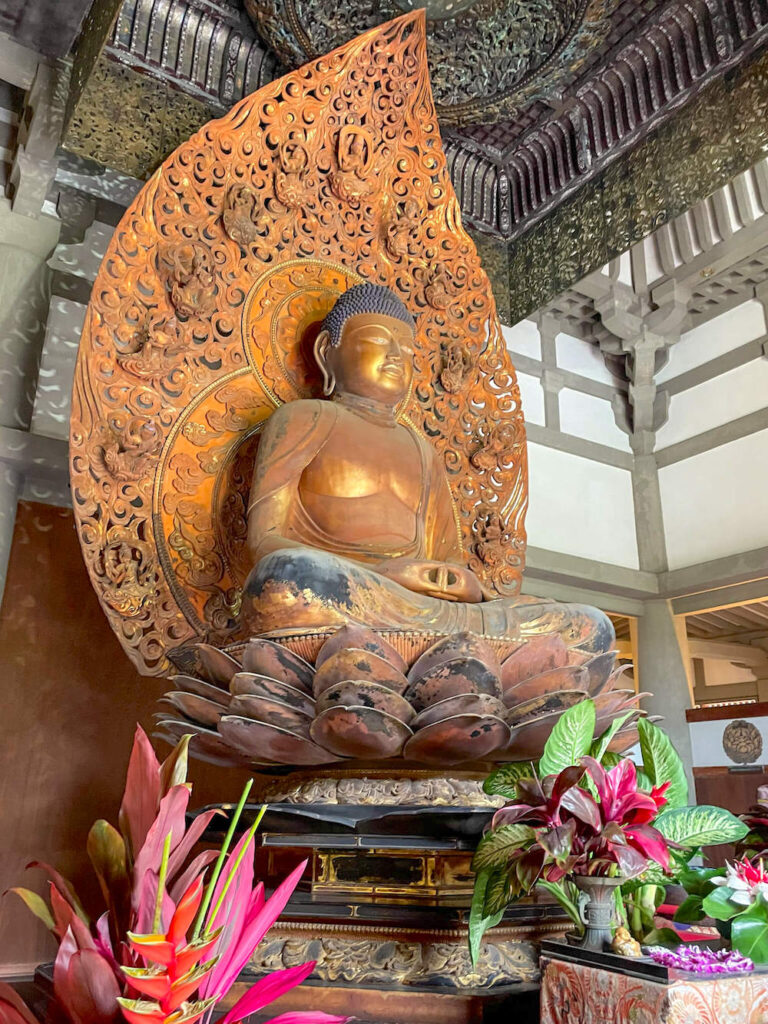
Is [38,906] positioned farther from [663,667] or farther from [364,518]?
[663,667]

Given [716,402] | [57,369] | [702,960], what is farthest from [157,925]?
[716,402]

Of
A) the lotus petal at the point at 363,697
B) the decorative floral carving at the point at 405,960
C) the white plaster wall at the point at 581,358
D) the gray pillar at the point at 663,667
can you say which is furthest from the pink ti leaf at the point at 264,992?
the white plaster wall at the point at 581,358

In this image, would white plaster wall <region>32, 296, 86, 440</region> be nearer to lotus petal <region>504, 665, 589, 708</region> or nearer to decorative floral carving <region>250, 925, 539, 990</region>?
lotus petal <region>504, 665, 589, 708</region>

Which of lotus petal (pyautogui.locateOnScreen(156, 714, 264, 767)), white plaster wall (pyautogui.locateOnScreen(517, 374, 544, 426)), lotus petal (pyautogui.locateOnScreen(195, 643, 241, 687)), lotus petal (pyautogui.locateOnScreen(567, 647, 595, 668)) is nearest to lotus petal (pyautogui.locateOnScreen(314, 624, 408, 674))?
lotus petal (pyautogui.locateOnScreen(195, 643, 241, 687))

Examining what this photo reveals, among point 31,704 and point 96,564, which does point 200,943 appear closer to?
point 96,564

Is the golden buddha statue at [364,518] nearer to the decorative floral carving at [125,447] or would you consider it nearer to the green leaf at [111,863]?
the decorative floral carving at [125,447]

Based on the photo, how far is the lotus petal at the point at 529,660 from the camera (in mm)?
2047

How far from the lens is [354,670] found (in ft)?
5.99

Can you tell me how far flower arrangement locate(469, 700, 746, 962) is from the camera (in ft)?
3.79

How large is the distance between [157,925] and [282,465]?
1.92 metres

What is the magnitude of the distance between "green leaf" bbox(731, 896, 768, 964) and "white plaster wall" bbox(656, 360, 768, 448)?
4.53m

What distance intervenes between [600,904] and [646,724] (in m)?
0.33

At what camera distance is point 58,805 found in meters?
2.80

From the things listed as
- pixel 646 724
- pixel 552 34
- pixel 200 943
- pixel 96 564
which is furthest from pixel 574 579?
pixel 200 943
